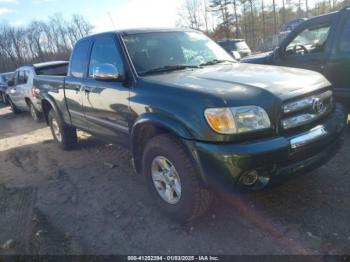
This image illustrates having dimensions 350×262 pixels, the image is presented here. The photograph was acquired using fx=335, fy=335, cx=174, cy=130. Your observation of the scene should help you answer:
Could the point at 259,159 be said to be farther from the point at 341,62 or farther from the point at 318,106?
the point at 341,62

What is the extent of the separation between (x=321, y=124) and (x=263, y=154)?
898mm

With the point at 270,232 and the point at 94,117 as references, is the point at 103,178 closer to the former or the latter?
the point at 94,117

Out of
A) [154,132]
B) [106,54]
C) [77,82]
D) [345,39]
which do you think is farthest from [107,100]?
[345,39]

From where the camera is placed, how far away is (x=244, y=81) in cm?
312

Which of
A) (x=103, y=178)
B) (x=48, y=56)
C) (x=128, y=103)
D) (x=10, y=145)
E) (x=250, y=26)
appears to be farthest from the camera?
(x=48, y=56)

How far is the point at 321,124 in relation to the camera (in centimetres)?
318

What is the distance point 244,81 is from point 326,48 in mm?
2789

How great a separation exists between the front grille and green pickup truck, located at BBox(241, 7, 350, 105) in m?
1.98

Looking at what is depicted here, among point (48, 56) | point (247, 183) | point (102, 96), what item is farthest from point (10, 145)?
point (48, 56)

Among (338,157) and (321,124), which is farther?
(338,157)

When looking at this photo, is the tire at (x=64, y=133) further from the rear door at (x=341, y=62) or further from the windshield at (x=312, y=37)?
the rear door at (x=341, y=62)

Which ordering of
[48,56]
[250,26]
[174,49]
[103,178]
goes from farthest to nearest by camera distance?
1. [48,56]
2. [250,26]
3. [103,178]
4. [174,49]

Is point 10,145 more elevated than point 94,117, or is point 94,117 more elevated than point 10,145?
point 94,117

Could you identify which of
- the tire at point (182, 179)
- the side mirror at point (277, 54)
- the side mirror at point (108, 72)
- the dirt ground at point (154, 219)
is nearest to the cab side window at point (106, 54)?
the side mirror at point (108, 72)
